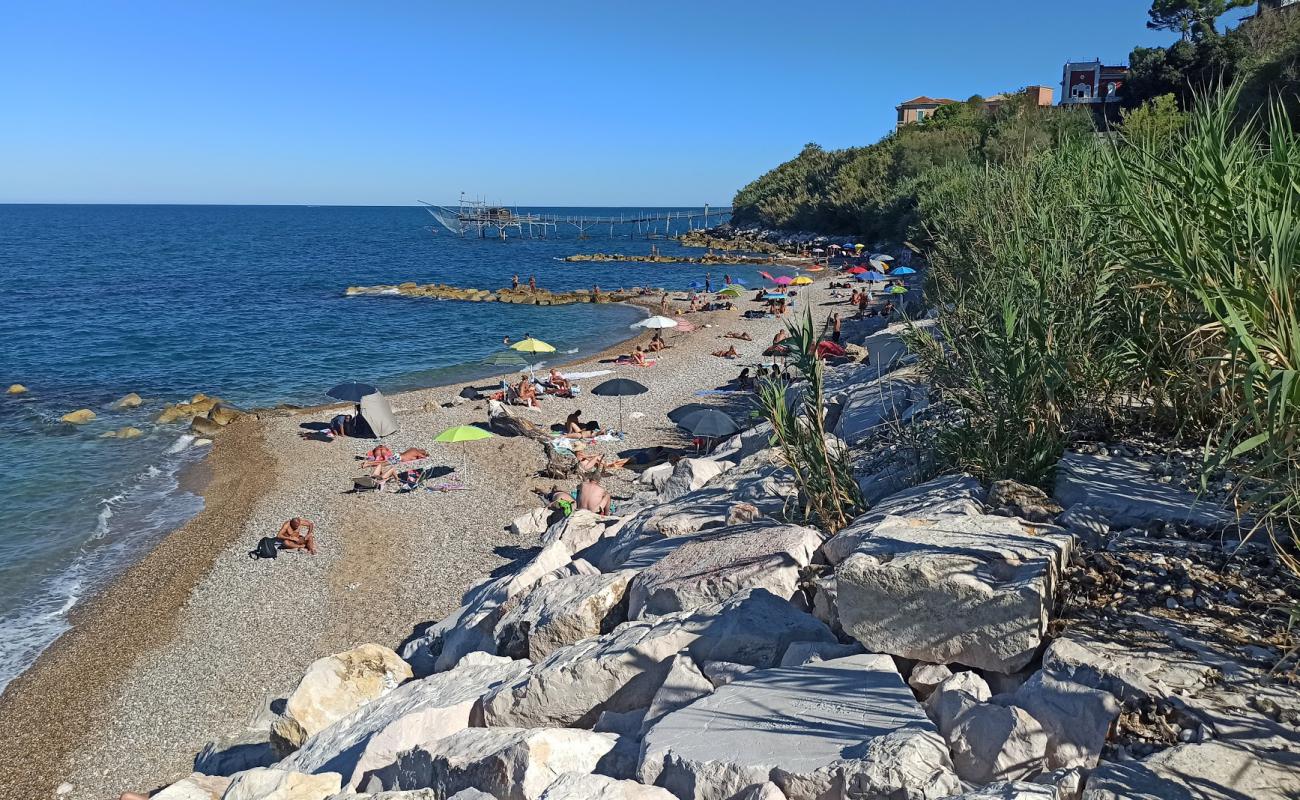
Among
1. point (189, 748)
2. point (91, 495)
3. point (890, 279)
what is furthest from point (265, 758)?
point (890, 279)

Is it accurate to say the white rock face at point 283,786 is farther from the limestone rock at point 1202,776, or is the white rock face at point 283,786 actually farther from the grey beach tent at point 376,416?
the grey beach tent at point 376,416

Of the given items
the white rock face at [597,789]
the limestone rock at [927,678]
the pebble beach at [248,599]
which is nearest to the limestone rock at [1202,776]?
the limestone rock at [927,678]

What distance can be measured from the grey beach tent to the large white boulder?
14793mm

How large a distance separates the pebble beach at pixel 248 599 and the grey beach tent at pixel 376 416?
1.17 ft

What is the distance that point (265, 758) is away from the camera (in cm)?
775

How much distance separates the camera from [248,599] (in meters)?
12.2

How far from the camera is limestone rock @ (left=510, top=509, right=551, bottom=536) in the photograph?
541 inches

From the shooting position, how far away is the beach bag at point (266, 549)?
13500 mm

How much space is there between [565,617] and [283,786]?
236 cm

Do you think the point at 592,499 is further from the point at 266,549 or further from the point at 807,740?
the point at 807,740

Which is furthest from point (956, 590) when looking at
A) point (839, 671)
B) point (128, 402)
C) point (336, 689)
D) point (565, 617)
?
point (128, 402)

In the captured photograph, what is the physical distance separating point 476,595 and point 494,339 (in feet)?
84.5

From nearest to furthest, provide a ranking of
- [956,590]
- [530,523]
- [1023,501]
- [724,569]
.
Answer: [956,590]
[1023,501]
[724,569]
[530,523]

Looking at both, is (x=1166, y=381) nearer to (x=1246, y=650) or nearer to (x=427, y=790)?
(x=1246, y=650)
